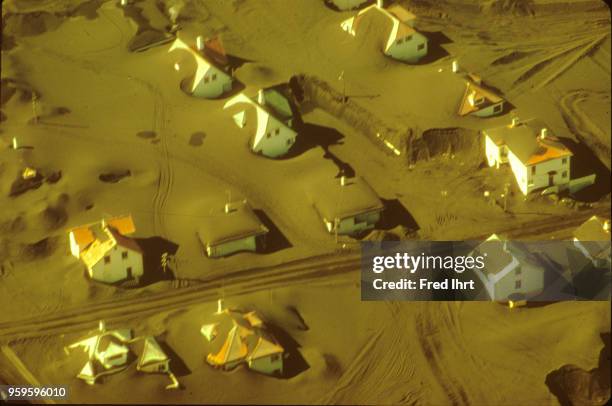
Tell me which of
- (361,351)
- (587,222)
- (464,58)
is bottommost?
(361,351)

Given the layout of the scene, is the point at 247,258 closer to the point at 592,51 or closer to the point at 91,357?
the point at 91,357

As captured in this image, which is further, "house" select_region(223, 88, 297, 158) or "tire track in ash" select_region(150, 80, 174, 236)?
"house" select_region(223, 88, 297, 158)

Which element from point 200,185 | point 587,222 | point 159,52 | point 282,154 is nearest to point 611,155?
point 587,222

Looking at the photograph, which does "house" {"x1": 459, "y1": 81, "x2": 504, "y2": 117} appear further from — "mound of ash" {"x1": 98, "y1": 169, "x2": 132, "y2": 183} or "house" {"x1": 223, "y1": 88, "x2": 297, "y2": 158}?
"mound of ash" {"x1": 98, "y1": 169, "x2": 132, "y2": 183}

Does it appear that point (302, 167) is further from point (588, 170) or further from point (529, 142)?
point (588, 170)

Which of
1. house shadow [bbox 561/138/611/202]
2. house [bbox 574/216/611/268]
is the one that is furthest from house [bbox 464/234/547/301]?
house shadow [bbox 561/138/611/202]
